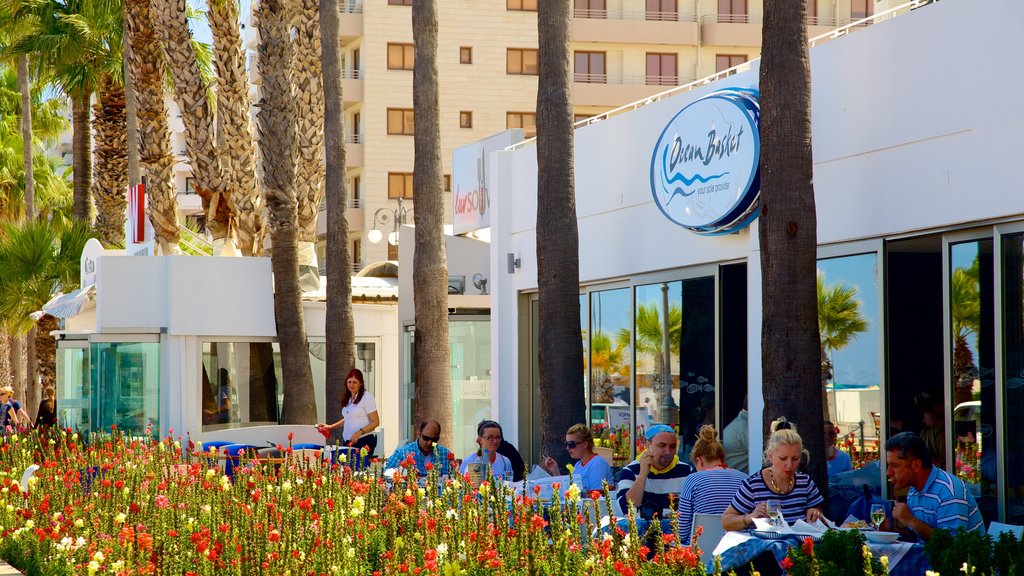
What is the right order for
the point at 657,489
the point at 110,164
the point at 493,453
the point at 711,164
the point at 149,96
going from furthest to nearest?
the point at 110,164 < the point at 149,96 < the point at 711,164 < the point at 493,453 < the point at 657,489

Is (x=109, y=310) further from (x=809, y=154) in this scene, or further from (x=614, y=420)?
(x=809, y=154)

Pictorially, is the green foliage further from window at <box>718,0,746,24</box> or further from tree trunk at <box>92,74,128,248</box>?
window at <box>718,0,746,24</box>

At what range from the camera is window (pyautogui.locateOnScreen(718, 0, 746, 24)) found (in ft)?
190

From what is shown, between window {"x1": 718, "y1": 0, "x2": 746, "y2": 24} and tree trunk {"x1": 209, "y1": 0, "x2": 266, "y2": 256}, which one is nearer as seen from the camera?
tree trunk {"x1": 209, "y1": 0, "x2": 266, "y2": 256}

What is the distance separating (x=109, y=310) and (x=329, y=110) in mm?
4684

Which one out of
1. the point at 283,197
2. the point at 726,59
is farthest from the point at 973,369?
the point at 726,59

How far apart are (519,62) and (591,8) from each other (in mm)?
3650

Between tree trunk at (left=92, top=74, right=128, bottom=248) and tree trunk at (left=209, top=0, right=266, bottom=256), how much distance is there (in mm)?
8845

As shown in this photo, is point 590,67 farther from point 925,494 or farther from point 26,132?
point 925,494

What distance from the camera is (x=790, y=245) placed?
35.1 ft

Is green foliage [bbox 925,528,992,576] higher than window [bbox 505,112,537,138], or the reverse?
window [bbox 505,112,537,138]

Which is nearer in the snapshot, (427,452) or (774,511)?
(774,511)

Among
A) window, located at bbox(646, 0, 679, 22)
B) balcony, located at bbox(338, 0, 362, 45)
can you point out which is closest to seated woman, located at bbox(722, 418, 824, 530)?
balcony, located at bbox(338, 0, 362, 45)

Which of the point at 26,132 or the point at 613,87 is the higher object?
the point at 613,87
